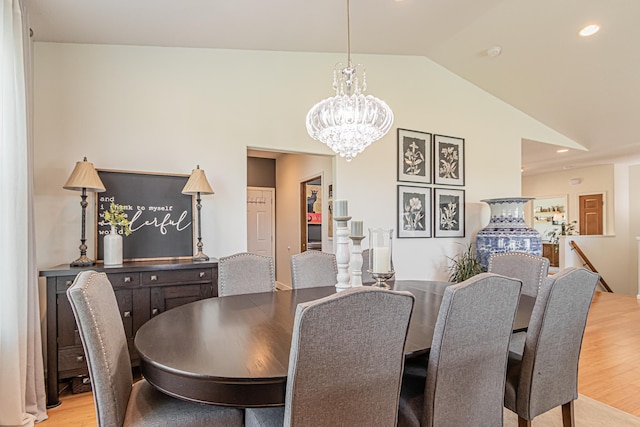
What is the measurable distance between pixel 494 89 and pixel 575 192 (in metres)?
4.82

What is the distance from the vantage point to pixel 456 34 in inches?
157

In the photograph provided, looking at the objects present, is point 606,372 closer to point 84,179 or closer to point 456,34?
point 456,34

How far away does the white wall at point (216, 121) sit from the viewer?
2939 mm

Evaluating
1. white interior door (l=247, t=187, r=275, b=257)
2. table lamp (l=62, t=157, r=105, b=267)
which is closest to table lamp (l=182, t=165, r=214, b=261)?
table lamp (l=62, t=157, r=105, b=267)

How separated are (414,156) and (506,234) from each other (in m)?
1.54

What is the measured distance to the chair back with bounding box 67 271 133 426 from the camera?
4.12ft

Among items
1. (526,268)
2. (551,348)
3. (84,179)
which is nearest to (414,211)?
(526,268)

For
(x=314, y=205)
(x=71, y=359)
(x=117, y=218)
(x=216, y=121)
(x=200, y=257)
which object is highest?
(x=216, y=121)

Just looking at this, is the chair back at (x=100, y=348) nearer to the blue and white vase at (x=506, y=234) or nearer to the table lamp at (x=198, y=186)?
the table lamp at (x=198, y=186)

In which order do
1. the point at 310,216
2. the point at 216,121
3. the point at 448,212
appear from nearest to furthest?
the point at 216,121 < the point at 448,212 < the point at 310,216

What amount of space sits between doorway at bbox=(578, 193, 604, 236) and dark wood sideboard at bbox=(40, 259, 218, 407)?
27.7 feet

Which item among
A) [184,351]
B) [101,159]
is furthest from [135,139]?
[184,351]

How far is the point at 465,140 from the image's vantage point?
503cm

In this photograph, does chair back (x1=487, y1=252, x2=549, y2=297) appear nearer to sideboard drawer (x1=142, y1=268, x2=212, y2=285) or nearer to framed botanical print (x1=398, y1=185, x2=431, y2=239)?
framed botanical print (x1=398, y1=185, x2=431, y2=239)
